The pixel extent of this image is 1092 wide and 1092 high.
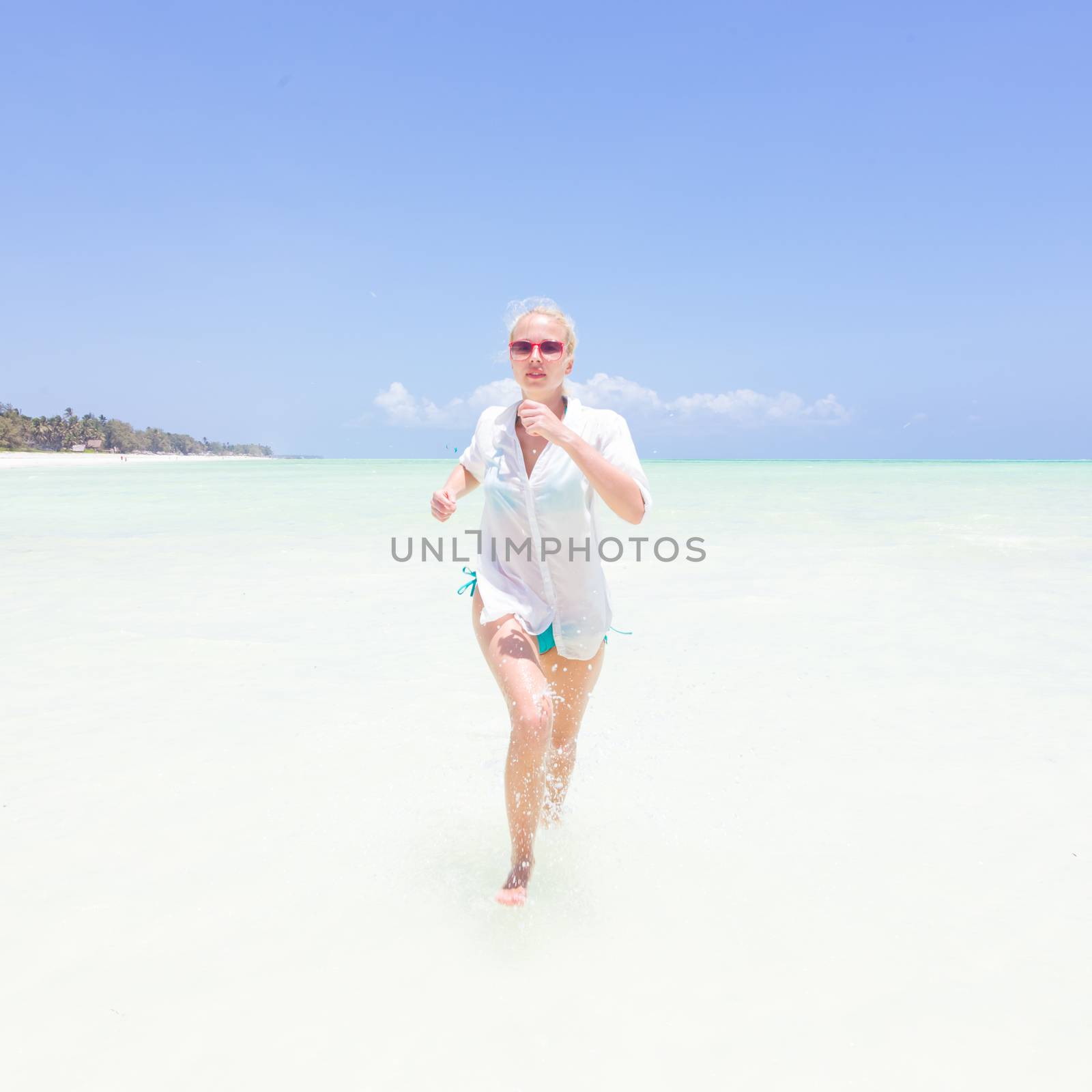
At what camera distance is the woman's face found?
109 inches

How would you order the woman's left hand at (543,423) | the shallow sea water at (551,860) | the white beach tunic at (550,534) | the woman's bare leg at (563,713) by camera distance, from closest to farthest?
the shallow sea water at (551,860) → the woman's left hand at (543,423) → the white beach tunic at (550,534) → the woman's bare leg at (563,713)

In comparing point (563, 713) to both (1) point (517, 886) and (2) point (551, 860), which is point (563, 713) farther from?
(1) point (517, 886)

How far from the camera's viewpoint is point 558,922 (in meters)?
2.57

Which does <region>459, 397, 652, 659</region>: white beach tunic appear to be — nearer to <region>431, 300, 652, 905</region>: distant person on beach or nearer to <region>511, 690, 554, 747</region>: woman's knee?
<region>431, 300, 652, 905</region>: distant person on beach

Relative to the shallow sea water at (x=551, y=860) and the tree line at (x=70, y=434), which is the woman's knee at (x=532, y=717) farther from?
the tree line at (x=70, y=434)

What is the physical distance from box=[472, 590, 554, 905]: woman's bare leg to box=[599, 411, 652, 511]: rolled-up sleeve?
614 mm

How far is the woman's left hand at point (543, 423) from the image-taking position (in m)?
2.45

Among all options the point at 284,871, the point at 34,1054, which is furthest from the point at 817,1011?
the point at 34,1054

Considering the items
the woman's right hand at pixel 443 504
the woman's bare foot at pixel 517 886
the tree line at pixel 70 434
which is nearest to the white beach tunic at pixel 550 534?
the woman's right hand at pixel 443 504

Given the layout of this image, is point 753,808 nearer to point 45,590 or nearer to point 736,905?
point 736,905

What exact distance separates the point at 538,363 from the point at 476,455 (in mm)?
404

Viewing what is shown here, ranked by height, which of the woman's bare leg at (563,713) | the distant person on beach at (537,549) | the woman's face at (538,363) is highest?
the woman's face at (538,363)

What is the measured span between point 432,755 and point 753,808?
1.47m

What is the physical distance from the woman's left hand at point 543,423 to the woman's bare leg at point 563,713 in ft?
2.70
